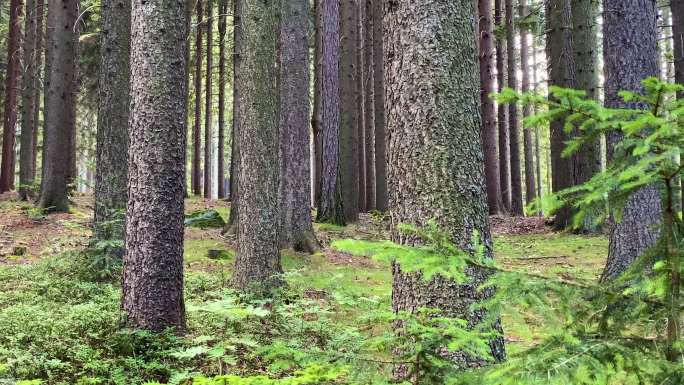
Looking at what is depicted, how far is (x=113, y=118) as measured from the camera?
24.3ft

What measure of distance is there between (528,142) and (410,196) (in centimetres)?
2186

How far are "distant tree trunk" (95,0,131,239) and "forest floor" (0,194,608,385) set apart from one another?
27.6 inches

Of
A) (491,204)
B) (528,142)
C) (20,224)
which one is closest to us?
(20,224)

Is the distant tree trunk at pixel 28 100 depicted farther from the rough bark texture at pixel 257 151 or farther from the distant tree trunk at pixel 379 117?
the rough bark texture at pixel 257 151

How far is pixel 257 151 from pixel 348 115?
27.4ft

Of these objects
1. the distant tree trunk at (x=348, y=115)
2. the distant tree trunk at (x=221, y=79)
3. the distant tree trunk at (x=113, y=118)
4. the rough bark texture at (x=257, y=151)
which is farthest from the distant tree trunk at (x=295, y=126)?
the distant tree trunk at (x=221, y=79)

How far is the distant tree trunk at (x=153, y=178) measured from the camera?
4766 mm

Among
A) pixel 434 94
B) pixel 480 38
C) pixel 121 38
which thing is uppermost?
pixel 480 38

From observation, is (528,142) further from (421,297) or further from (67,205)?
(421,297)

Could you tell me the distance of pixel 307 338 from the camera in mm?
5230

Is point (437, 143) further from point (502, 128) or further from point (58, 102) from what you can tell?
point (502, 128)

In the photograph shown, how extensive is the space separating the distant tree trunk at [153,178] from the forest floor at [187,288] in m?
0.45

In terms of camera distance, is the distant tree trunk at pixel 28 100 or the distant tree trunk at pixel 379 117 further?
the distant tree trunk at pixel 379 117

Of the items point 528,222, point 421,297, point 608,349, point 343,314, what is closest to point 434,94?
point 421,297
